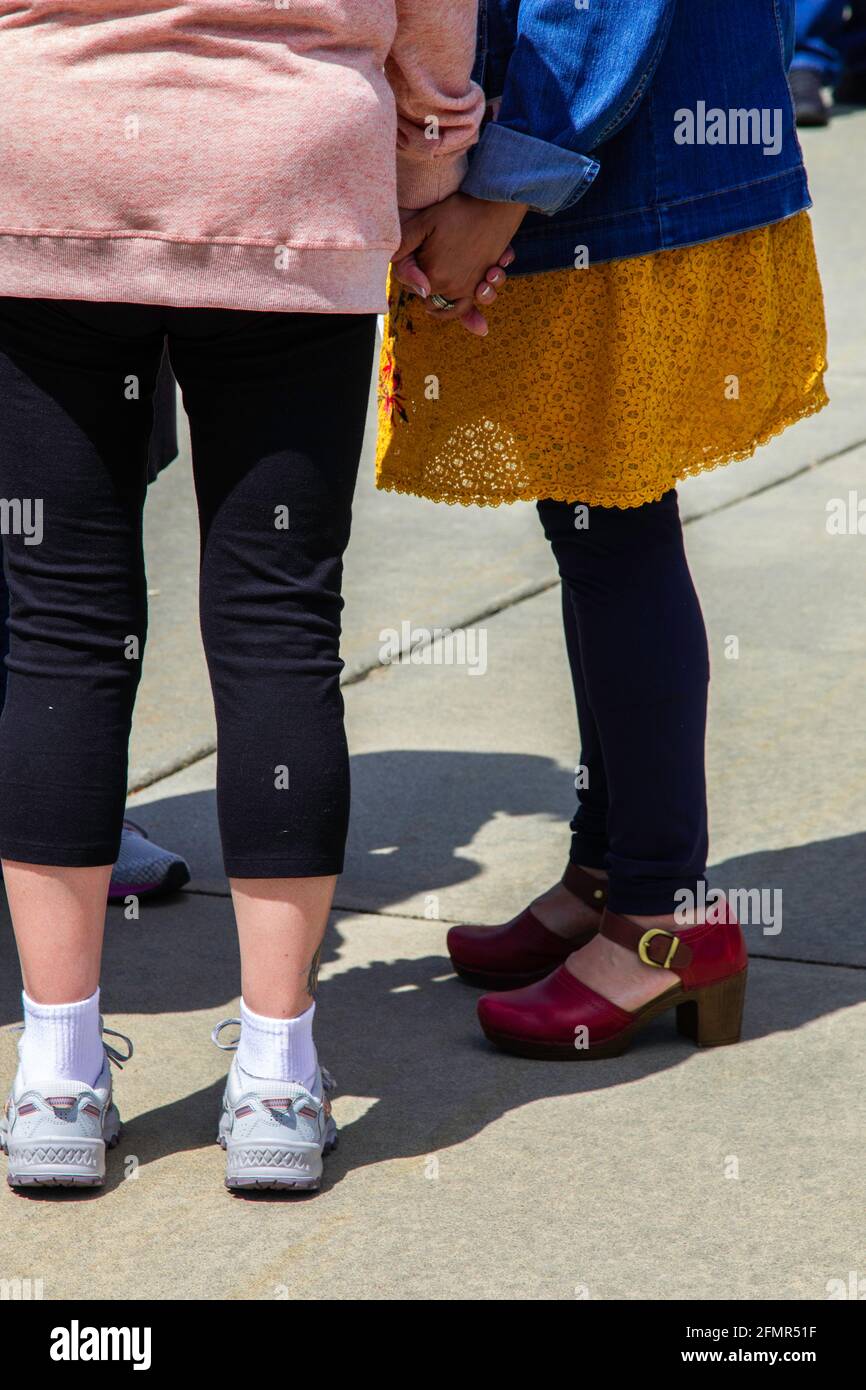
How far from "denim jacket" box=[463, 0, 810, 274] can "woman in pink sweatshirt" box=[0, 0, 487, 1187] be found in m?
0.12

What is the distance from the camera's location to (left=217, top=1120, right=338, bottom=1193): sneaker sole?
214cm

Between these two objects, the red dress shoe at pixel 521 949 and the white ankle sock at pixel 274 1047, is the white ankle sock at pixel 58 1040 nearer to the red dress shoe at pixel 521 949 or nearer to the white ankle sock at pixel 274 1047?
the white ankle sock at pixel 274 1047

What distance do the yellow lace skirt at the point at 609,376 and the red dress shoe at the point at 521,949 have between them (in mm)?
592

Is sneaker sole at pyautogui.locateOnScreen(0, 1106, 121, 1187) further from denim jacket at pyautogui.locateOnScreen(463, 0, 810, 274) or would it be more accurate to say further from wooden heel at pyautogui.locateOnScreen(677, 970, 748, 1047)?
denim jacket at pyautogui.locateOnScreen(463, 0, 810, 274)

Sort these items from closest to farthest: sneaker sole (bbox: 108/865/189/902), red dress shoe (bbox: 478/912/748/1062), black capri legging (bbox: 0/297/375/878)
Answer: black capri legging (bbox: 0/297/375/878), red dress shoe (bbox: 478/912/748/1062), sneaker sole (bbox: 108/865/189/902)

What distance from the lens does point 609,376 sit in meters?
2.35

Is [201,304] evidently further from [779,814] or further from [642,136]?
[779,814]

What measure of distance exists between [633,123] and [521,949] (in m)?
1.12

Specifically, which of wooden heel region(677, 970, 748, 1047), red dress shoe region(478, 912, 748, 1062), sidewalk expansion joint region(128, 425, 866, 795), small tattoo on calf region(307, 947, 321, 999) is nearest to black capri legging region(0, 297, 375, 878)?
small tattoo on calf region(307, 947, 321, 999)

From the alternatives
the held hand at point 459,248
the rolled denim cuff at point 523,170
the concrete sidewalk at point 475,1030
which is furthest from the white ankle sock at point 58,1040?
the rolled denim cuff at point 523,170

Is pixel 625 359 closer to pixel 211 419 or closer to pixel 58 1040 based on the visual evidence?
pixel 211 419

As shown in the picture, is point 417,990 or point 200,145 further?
point 417,990

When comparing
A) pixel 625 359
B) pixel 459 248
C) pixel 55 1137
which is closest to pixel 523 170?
pixel 459 248

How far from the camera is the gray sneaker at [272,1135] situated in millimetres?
2139
